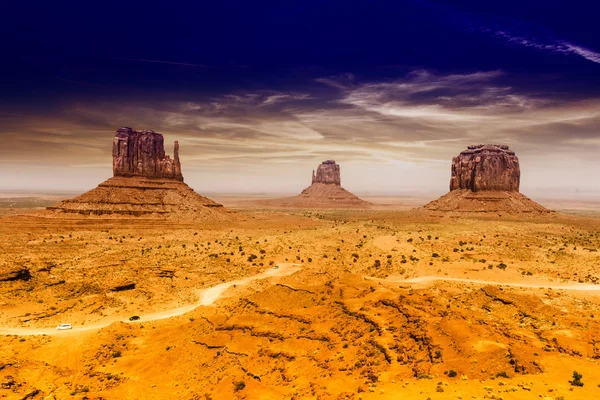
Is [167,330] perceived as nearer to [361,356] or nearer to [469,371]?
[361,356]

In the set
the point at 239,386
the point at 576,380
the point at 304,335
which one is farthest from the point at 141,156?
the point at 576,380

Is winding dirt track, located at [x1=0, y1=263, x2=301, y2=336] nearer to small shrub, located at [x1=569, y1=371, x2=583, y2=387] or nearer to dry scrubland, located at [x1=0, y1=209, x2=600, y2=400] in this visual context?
dry scrubland, located at [x1=0, y1=209, x2=600, y2=400]

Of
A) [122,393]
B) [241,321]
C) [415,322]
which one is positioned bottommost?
[122,393]

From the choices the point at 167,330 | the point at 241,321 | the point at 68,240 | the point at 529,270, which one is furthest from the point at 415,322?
the point at 68,240

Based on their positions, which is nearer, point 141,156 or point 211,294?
point 211,294

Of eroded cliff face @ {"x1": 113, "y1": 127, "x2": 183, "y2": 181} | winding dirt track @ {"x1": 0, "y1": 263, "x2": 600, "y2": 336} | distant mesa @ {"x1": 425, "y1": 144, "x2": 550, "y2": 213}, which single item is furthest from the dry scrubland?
distant mesa @ {"x1": 425, "y1": 144, "x2": 550, "y2": 213}

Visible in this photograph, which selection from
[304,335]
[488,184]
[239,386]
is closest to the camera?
[239,386]

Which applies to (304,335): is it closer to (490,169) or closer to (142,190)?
(142,190)

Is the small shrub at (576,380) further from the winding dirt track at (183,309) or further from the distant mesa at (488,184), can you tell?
the distant mesa at (488,184)
